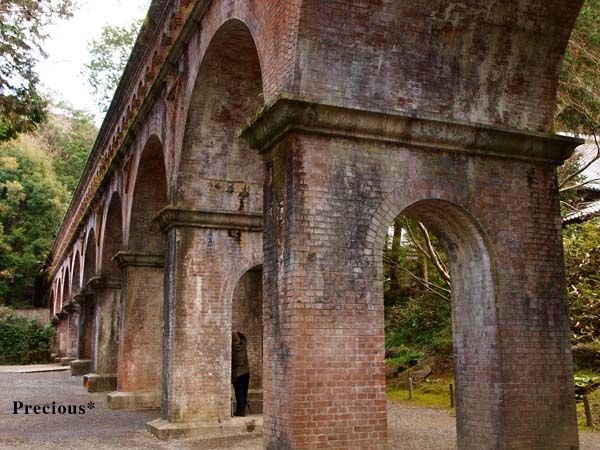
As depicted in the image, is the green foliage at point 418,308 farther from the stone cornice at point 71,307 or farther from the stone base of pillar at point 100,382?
the stone cornice at point 71,307

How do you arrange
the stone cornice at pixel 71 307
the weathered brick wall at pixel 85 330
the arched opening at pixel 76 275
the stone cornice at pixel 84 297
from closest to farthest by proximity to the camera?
the stone cornice at pixel 84 297, the weathered brick wall at pixel 85 330, the arched opening at pixel 76 275, the stone cornice at pixel 71 307

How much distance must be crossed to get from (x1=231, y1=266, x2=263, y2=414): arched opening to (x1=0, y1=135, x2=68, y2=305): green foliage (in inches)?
1373

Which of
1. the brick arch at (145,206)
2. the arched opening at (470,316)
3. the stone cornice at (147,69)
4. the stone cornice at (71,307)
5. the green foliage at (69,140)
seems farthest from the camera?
the green foliage at (69,140)

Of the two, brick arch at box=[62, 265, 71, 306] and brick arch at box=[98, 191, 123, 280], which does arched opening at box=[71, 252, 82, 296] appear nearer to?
brick arch at box=[62, 265, 71, 306]

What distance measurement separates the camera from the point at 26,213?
46000mm

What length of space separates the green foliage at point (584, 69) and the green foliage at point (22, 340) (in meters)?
34.0

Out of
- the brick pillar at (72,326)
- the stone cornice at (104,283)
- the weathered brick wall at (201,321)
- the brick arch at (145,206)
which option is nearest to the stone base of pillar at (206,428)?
the weathered brick wall at (201,321)

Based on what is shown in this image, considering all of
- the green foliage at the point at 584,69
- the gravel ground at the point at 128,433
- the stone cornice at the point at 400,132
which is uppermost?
the green foliage at the point at 584,69

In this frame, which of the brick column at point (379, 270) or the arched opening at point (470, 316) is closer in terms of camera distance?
the brick column at point (379, 270)

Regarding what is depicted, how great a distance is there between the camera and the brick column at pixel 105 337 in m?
18.6

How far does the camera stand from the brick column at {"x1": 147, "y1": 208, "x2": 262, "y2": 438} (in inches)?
419

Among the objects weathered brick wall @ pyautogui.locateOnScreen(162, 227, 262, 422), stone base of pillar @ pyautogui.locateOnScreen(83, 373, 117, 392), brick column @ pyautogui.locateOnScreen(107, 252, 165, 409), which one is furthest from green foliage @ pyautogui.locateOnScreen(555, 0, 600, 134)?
stone base of pillar @ pyautogui.locateOnScreen(83, 373, 117, 392)

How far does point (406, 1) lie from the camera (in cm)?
679

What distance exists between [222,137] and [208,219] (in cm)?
149
